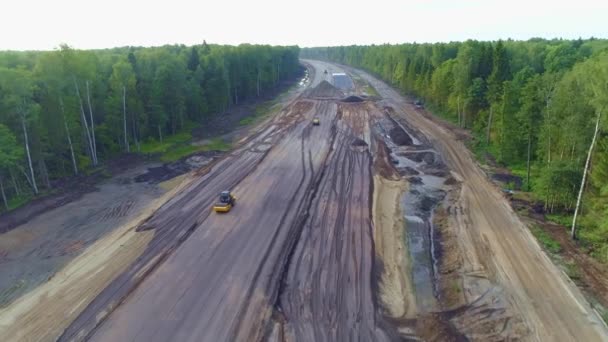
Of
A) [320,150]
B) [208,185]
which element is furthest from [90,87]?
[320,150]

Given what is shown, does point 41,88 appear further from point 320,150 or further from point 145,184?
point 320,150

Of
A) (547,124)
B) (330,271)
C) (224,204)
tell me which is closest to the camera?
(330,271)

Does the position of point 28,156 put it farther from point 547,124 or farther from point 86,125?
point 547,124

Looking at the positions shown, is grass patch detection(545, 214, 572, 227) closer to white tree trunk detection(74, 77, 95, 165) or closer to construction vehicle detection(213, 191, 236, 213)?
construction vehicle detection(213, 191, 236, 213)

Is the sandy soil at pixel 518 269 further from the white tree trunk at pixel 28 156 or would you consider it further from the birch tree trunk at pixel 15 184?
the birch tree trunk at pixel 15 184

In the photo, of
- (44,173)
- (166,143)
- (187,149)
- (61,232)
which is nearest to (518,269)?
(61,232)

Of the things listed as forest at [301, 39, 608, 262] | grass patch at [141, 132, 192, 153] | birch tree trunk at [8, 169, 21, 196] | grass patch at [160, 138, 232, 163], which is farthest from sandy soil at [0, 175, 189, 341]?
forest at [301, 39, 608, 262]
